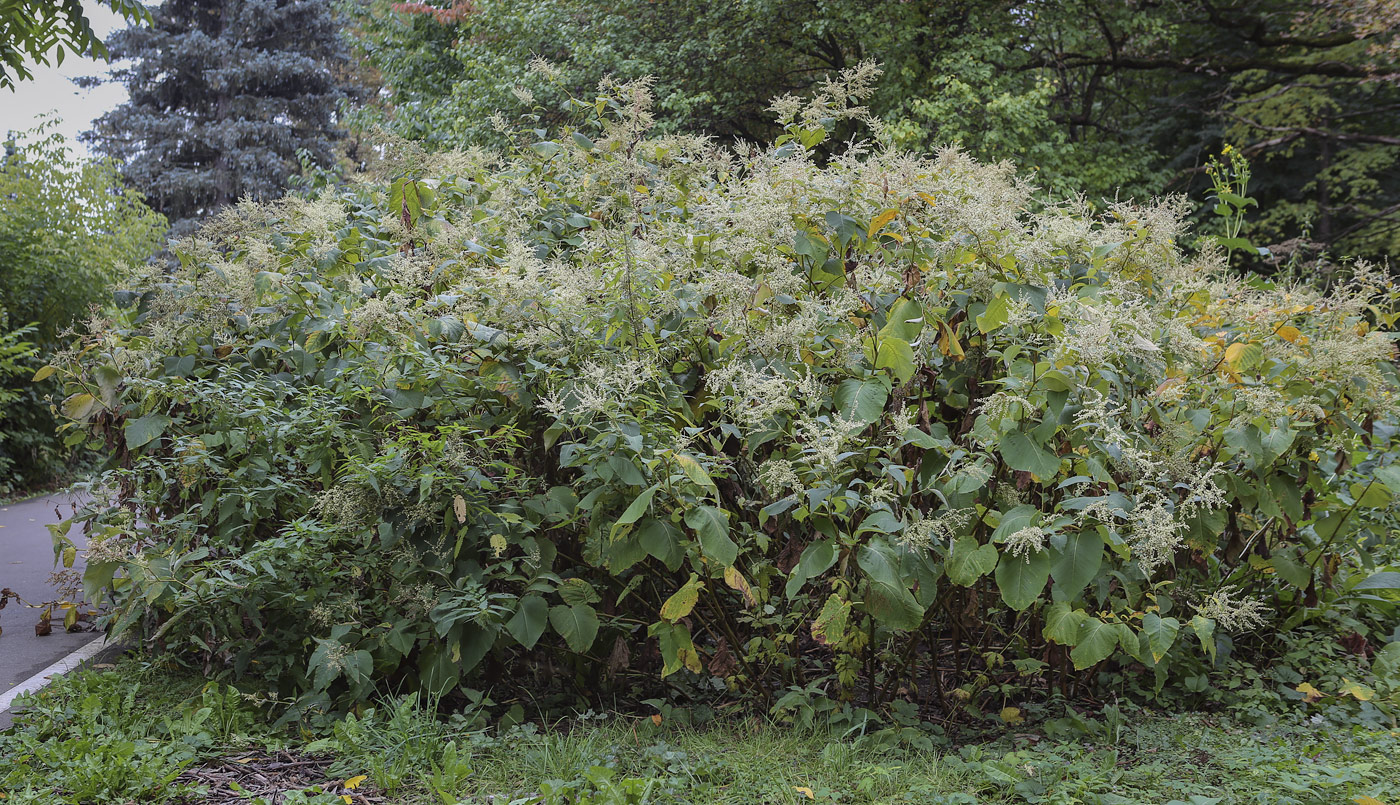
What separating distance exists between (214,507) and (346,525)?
3.32ft

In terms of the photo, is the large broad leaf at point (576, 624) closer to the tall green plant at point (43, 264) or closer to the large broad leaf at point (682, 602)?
the large broad leaf at point (682, 602)

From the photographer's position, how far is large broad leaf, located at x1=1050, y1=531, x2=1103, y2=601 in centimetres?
294

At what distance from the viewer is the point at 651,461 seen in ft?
9.87

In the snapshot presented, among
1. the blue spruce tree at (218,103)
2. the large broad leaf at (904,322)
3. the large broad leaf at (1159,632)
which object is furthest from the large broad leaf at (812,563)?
the blue spruce tree at (218,103)

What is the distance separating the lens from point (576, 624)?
339cm

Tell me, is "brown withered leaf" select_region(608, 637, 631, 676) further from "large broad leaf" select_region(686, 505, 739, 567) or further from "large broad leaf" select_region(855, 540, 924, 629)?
"large broad leaf" select_region(855, 540, 924, 629)

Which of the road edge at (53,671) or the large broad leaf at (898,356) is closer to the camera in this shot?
the large broad leaf at (898,356)

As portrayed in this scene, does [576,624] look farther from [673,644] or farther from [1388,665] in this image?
[1388,665]

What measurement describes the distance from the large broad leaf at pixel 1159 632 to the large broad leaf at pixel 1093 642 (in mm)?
112

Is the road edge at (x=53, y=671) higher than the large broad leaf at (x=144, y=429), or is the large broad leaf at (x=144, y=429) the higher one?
the large broad leaf at (x=144, y=429)

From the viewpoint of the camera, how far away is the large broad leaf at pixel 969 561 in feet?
9.80

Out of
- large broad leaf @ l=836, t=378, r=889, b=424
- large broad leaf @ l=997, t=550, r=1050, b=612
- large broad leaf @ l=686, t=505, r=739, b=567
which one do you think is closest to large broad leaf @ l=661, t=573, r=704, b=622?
large broad leaf @ l=686, t=505, r=739, b=567

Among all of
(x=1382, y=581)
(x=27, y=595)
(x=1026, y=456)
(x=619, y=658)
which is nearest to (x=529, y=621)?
(x=619, y=658)

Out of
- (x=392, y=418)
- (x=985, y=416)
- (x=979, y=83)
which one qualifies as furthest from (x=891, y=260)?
(x=979, y=83)
